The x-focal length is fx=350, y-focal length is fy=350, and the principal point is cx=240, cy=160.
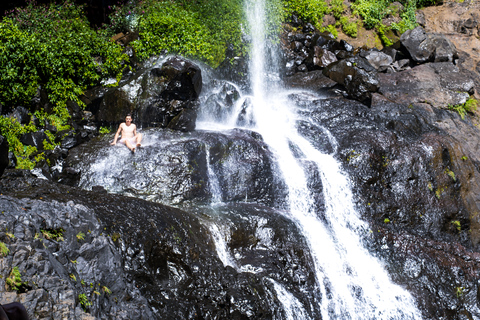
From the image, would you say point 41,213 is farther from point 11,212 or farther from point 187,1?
point 187,1

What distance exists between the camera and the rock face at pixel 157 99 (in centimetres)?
1048

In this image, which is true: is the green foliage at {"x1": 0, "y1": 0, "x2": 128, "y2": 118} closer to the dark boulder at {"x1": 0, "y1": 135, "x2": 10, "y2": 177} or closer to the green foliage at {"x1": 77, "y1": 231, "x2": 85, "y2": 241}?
the dark boulder at {"x1": 0, "y1": 135, "x2": 10, "y2": 177}

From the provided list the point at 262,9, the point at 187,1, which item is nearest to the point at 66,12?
the point at 187,1

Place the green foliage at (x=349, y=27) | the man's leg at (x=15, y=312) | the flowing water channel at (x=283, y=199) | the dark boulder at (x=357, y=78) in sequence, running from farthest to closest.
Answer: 1. the green foliage at (x=349, y=27)
2. the dark boulder at (x=357, y=78)
3. the flowing water channel at (x=283, y=199)
4. the man's leg at (x=15, y=312)

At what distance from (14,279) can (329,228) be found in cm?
681

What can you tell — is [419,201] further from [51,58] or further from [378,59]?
[51,58]

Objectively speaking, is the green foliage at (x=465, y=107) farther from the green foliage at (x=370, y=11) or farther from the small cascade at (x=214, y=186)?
the small cascade at (x=214, y=186)

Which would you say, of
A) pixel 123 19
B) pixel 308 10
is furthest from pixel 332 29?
pixel 123 19

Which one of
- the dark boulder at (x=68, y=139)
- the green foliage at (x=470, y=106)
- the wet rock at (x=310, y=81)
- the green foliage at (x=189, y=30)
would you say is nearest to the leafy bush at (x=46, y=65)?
the dark boulder at (x=68, y=139)

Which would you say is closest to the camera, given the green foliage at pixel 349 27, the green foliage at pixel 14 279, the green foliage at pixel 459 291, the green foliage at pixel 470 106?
the green foliage at pixel 14 279

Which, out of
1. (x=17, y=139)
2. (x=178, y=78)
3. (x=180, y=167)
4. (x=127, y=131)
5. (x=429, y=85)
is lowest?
(x=180, y=167)

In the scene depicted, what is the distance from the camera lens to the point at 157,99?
34.8 feet

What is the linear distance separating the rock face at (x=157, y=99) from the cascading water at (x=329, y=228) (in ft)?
6.82

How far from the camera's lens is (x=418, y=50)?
15688 millimetres
